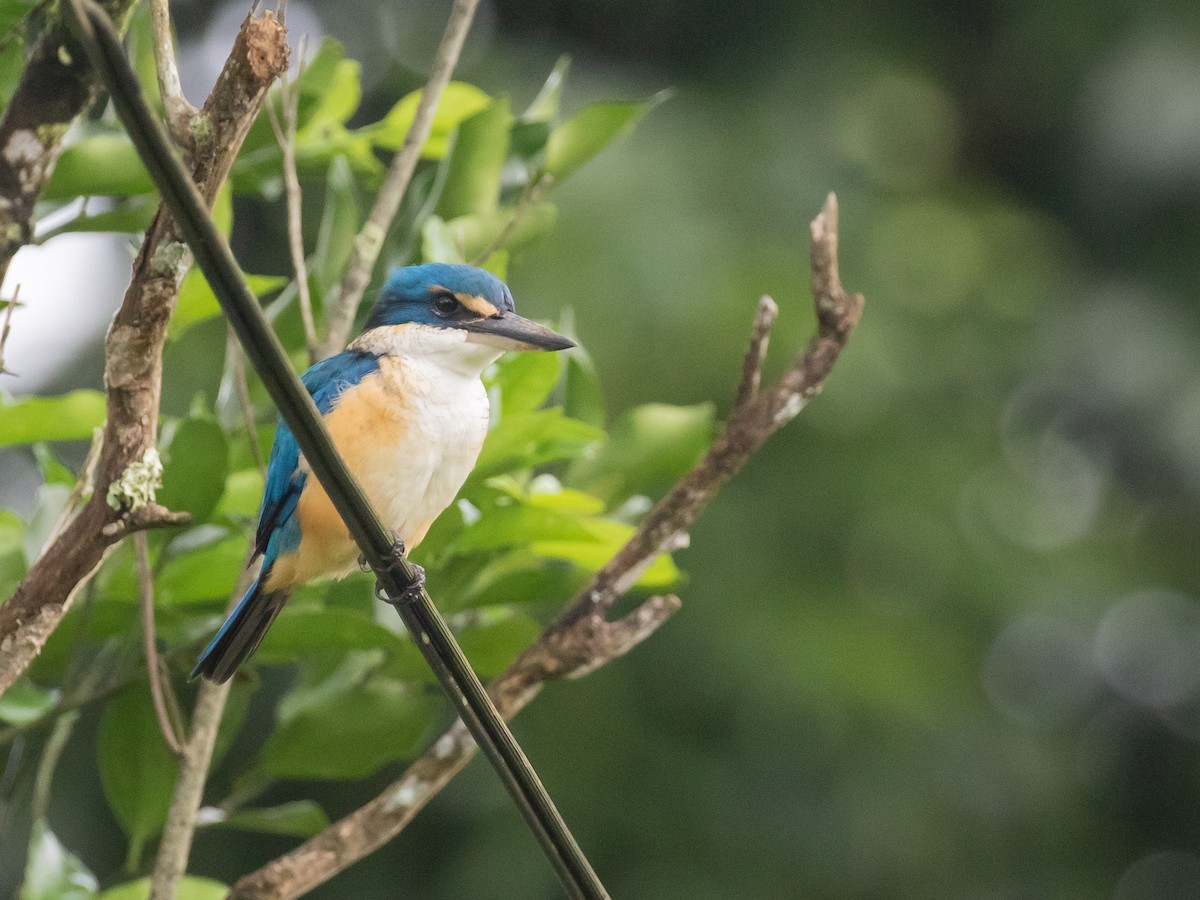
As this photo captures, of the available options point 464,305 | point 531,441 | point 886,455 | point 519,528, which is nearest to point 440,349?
point 464,305

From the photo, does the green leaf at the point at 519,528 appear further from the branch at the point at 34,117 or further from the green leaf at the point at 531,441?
the branch at the point at 34,117

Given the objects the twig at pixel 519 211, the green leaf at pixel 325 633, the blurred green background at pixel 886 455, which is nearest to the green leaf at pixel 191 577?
the green leaf at pixel 325 633

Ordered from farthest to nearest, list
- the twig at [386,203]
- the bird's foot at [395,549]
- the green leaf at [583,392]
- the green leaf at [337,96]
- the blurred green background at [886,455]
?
the blurred green background at [886,455]
the green leaf at [337,96]
the green leaf at [583,392]
the twig at [386,203]
the bird's foot at [395,549]

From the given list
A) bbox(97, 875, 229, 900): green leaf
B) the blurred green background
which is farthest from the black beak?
the blurred green background

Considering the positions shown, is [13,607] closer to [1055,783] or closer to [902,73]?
[1055,783]

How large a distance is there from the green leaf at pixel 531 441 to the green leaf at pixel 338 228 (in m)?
0.56

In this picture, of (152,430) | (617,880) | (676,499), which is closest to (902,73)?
(617,880)

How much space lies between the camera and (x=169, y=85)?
182 centimetres

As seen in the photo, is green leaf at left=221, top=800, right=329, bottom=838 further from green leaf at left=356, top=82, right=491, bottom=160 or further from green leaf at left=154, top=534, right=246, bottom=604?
green leaf at left=356, top=82, right=491, bottom=160

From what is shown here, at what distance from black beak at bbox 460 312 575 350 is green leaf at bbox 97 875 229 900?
39.5 inches

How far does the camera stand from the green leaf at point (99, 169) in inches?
94.7

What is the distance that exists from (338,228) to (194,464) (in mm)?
692

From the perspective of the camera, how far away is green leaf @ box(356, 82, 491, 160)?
2.89 metres

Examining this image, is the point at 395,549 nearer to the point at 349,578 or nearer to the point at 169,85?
the point at 169,85
